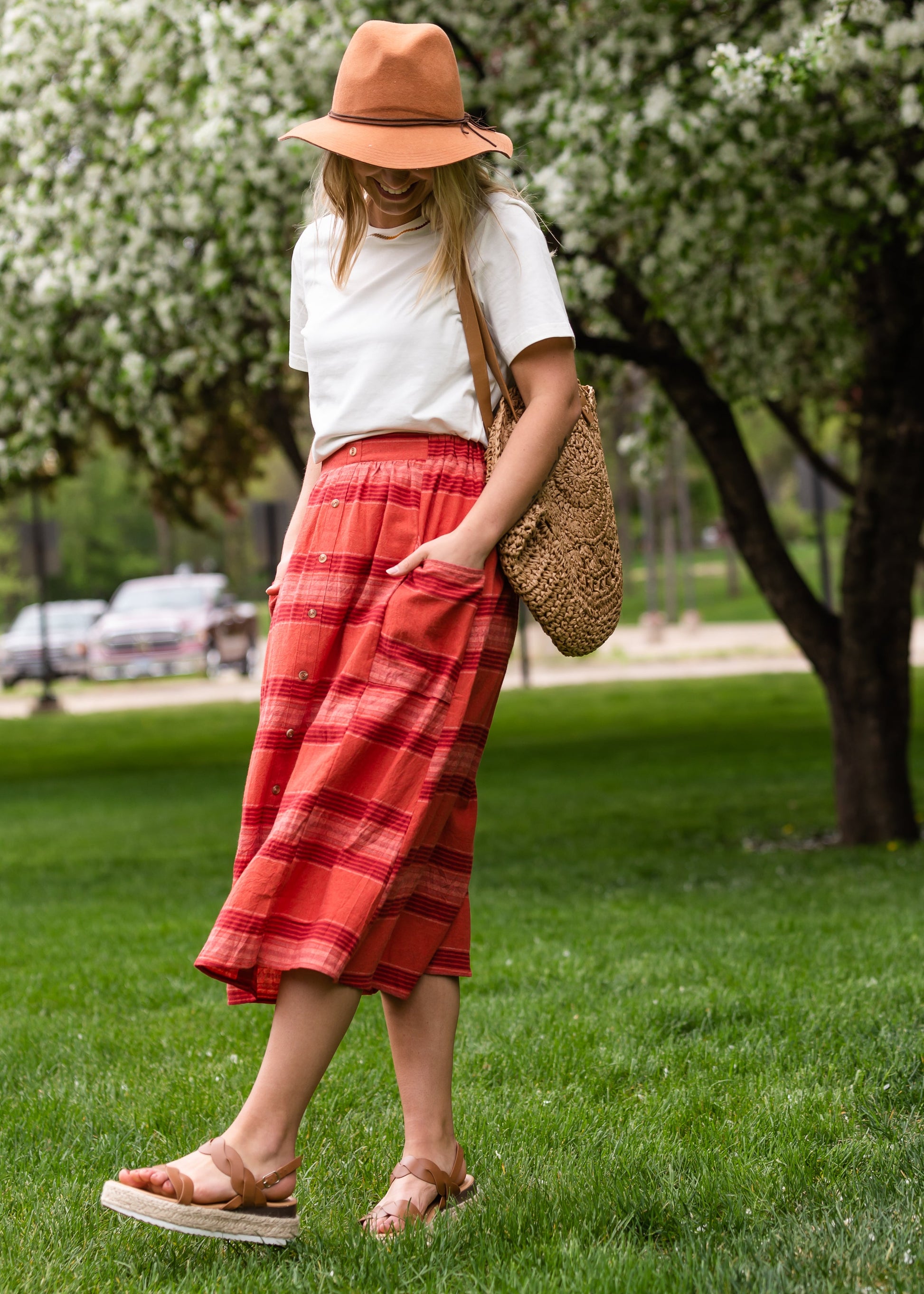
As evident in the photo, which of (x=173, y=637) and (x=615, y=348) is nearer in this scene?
(x=615, y=348)

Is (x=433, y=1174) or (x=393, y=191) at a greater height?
(x=393, y=191)

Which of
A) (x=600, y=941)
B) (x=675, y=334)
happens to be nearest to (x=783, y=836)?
(x=675, y=334)

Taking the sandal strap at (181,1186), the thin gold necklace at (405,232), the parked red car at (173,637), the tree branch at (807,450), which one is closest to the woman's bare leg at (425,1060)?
the sandal strap at (181,1186)

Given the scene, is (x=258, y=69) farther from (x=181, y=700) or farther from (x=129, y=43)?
(x=181, y=700)

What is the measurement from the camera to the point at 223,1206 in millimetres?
2488

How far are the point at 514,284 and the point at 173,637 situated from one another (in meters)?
28.4

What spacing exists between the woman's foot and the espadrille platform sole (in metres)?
0.01

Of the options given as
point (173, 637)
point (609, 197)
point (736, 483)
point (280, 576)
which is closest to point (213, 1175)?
point (280, 576)

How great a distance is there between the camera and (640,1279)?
7.66 feet

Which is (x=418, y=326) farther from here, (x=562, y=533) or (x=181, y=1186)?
(x=181, y=1186)

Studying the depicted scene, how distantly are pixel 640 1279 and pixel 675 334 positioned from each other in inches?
280

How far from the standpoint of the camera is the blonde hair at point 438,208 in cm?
268

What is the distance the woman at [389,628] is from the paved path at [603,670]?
1896 centimetres

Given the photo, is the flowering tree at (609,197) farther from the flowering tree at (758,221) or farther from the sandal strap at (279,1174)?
the sandal strap at (279,1174)
